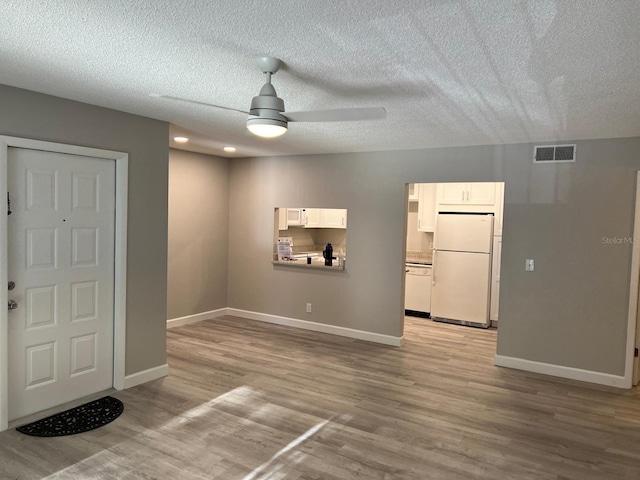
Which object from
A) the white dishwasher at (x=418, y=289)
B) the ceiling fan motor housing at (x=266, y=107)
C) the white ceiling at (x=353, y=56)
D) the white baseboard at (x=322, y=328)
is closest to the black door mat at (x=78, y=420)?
the white ceiling at (x=353, y=56)

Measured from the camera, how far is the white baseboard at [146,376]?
13.3 ft

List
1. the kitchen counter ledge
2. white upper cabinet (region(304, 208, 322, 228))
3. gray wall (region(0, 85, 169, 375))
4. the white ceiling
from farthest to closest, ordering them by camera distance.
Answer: white upper cabinet (region(304, 208, 322, 228)) → the kitchen counter ledge → gray wall (region(0, 85, 169, 375)) → the white ceiling

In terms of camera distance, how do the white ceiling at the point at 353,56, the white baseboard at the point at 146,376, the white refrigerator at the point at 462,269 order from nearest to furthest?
the white ceiling at the point at 353,56
the white baseboard at the point at 146,376
the white refrigerator at the point at 462,269

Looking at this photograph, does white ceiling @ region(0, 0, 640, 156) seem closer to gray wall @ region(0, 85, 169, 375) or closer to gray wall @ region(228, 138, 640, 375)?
gray wall @ region(0, 85, 169, 375)

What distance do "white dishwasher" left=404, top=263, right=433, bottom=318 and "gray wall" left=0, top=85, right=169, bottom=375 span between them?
415 cm

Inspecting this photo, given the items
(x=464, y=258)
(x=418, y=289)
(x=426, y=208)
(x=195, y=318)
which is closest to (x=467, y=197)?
(x=426, y=208)

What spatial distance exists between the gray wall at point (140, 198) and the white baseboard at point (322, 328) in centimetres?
235

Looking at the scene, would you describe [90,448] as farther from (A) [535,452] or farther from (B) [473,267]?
(B) [473,267]

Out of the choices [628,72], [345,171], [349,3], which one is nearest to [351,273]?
[345,171]

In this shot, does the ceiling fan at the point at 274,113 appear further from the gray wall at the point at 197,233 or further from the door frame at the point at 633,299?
the gray wall at the point at 197,233

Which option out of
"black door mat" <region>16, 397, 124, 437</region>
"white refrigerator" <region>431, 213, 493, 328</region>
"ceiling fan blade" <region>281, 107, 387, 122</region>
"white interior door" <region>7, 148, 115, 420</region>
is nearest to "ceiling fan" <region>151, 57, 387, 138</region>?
"ceiling fan blade" <region>281, 107, 387, 122</region>

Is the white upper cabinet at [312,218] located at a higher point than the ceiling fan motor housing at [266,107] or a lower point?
lower

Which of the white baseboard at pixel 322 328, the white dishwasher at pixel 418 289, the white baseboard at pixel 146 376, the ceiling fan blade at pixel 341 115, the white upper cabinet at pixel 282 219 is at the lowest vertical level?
the white baseboard at pixel 146 376

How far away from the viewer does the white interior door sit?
10.8ft
